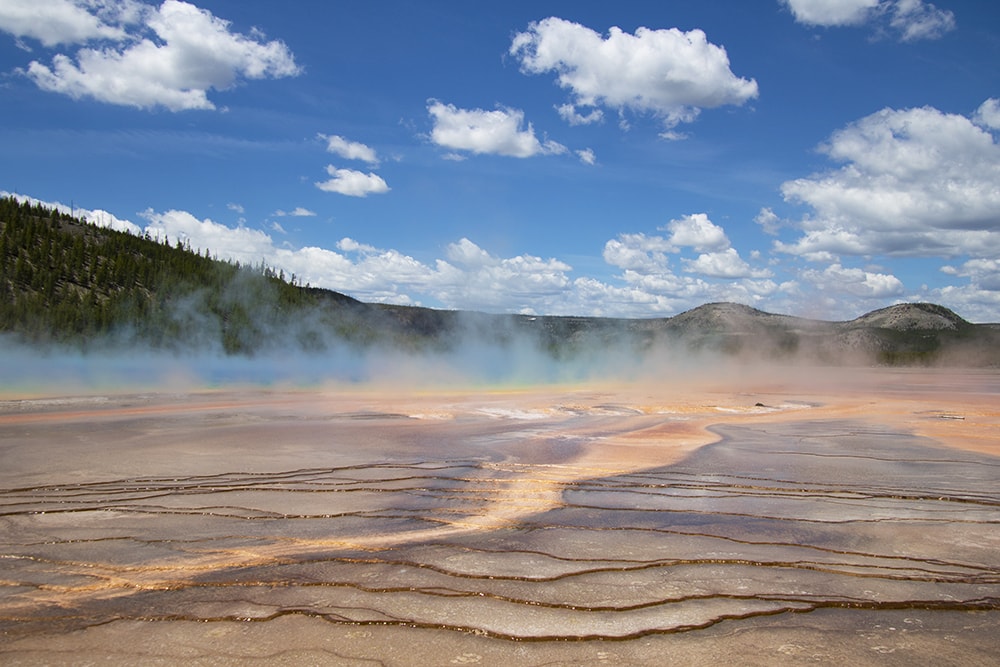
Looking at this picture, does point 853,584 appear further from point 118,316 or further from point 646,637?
point 118,316

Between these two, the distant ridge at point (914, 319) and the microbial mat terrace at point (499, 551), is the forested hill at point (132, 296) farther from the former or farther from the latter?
the distant ridge at point (914, 319)

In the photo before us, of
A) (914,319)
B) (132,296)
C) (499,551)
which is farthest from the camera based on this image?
(914,319)

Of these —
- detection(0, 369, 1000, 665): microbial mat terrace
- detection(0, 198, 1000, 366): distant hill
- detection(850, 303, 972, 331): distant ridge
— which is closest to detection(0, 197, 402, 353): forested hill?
detection(0, 198, 1000, 366): distant hill

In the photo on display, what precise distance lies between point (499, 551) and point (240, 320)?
66988mm

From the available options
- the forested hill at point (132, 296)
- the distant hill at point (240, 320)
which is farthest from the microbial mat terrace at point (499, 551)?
the distant hill at point (240, 320)

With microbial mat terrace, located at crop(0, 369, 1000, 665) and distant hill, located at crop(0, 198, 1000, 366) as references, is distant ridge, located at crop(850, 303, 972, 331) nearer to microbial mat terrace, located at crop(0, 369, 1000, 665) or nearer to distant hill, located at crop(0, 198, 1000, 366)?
distant hill, located at crop(0, 198, 1000, 366)

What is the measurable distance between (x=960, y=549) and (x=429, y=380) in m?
35.0

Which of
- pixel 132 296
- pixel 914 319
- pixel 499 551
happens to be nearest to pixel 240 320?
pixel 132 296

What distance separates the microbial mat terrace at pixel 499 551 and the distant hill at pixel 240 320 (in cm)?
4709

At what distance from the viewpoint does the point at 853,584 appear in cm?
550

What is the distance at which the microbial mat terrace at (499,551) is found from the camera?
445 cm

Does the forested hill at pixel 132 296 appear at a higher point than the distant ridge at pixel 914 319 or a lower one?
lower

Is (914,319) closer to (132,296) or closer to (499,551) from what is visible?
(132,296)

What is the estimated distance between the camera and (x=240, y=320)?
68.4m
